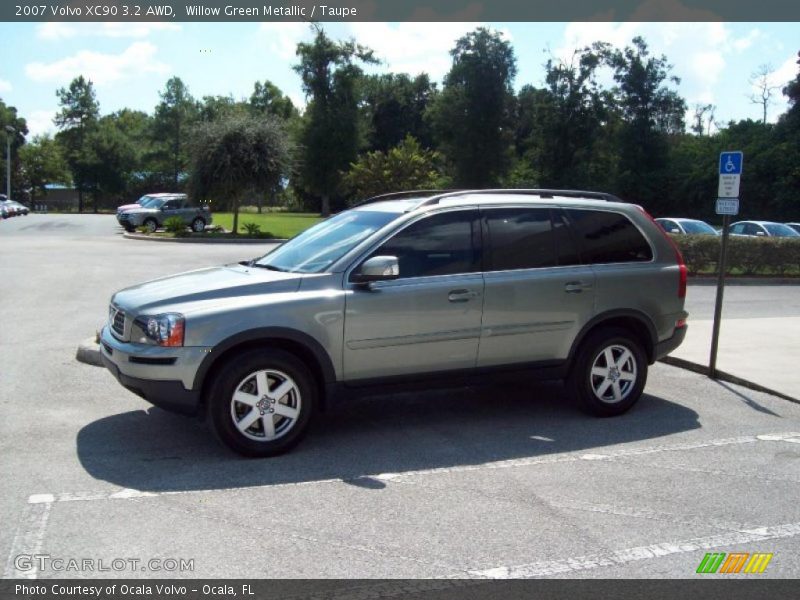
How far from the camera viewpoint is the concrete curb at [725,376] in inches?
320

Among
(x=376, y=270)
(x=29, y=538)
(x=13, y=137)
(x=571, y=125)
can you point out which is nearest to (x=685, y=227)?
(x=376, y=270)

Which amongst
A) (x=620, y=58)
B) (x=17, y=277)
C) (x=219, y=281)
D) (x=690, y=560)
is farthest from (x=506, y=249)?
(x=620, y=58)

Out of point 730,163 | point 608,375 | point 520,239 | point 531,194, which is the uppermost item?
point 730,163

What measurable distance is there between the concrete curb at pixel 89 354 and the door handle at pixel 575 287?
505 cm

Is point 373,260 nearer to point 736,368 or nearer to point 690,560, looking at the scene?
point 690,560

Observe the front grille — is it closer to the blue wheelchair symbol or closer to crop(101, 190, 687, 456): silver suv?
crop(101, 190, 687, 456): silver suv

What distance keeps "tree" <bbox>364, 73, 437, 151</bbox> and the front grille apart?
77087 mm

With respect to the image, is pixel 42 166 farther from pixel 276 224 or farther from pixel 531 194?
pixel 531 194

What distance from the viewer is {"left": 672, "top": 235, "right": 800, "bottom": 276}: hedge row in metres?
20.6

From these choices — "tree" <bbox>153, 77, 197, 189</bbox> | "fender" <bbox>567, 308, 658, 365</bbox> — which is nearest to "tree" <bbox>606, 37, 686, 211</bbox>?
"tree" <bbox>153, 77, 197, 189</bbox>

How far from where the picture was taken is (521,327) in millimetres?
6656

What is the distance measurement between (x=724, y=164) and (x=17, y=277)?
555 inches

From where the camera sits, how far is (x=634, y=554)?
4309 millimetres

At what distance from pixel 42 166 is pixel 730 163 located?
93.0 meters
